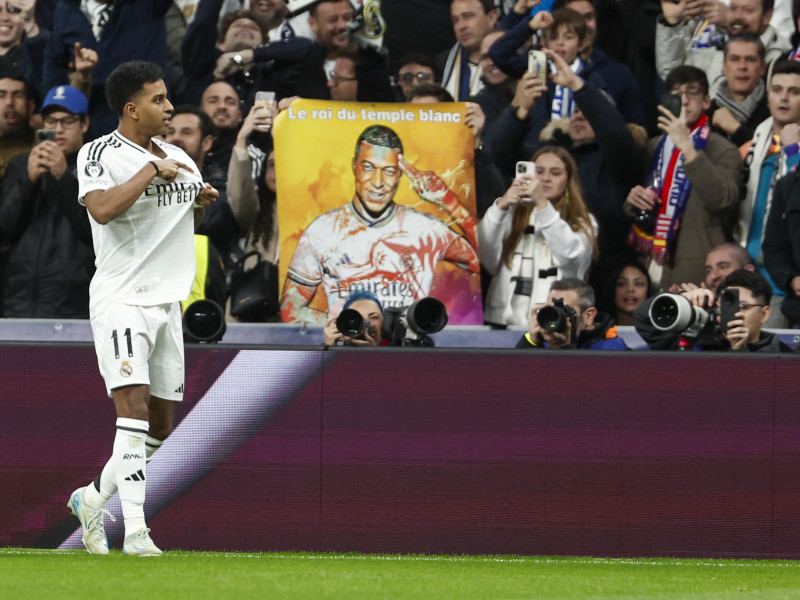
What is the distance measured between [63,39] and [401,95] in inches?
98.2

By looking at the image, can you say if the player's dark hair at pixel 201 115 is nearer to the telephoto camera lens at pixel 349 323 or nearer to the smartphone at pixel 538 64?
the smartphone at pixel 538 64

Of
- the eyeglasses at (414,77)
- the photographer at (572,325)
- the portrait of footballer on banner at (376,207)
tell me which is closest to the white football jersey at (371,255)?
the portrait of footballer on banner at (376,207)

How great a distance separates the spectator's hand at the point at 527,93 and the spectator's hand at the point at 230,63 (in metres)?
1.94

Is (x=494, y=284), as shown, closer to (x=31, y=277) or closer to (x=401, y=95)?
(x=401, y=95)

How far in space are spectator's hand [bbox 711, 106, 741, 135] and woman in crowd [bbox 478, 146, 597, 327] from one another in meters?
1.11

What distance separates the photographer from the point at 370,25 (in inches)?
386

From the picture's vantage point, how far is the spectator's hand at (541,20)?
9.15m

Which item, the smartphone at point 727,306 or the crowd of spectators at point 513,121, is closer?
the smartphone at point 727,306

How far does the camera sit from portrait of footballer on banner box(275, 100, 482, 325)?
8.59m

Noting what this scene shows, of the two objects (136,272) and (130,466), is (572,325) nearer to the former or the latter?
(136,272)

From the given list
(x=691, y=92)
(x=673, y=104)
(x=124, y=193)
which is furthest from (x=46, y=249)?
(x=691, y=92)

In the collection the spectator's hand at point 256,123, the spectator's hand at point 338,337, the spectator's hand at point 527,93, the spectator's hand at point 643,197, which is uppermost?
the spectator's hand at point 527,93

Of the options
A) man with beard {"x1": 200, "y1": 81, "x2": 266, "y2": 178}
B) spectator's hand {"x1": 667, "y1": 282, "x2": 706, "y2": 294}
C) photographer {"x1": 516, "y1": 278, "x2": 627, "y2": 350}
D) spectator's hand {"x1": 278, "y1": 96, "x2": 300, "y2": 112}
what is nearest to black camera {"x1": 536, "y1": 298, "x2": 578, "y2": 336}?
photographer {"x1": 516, "y1": 278, "x2": 627, "y2": 350}

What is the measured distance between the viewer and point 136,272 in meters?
5.89
